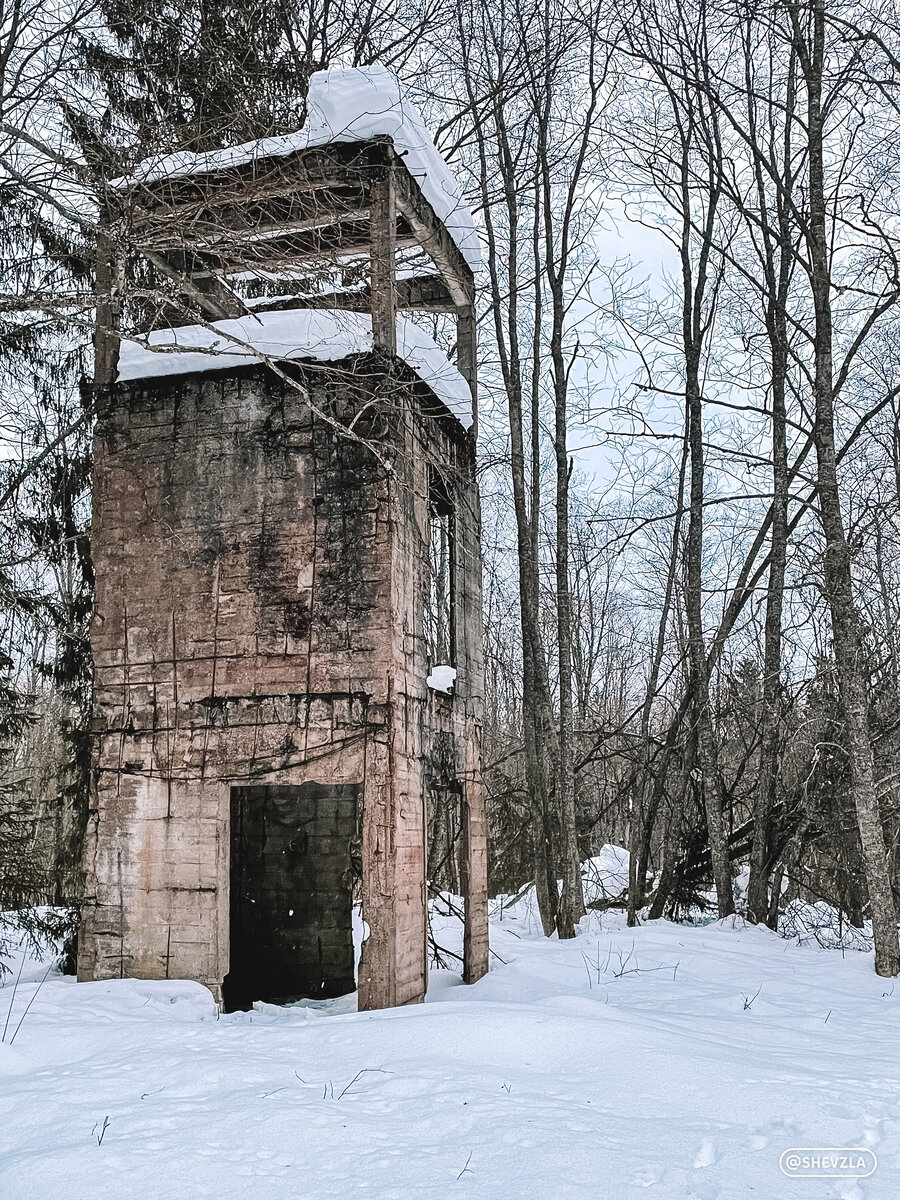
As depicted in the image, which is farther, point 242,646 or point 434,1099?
point 242,646

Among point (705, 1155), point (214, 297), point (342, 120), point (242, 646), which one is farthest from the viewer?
point (214, 297)

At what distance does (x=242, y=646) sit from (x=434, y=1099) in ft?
14.0

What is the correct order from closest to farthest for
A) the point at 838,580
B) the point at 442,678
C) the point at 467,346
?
1. the point at 442,678
2. the point at 838,580
3. the point at 467,346

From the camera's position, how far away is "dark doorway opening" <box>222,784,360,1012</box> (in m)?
11.7

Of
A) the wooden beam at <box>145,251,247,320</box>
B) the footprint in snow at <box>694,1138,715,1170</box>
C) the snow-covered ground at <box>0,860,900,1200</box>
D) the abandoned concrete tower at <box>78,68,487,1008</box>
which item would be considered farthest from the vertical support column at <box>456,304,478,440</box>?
the footprint in snow at <box>694,1138,715,1170</box>

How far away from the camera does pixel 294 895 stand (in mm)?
11820

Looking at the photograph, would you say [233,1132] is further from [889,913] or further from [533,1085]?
[889,913]

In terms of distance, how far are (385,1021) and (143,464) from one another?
16.7 ft

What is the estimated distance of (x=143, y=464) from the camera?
29.4 feet

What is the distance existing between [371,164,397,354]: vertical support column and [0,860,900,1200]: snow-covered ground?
17.5ft

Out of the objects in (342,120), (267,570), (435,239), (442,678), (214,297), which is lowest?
(442,678)

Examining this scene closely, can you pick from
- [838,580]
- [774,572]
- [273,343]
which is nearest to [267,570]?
[273,343]

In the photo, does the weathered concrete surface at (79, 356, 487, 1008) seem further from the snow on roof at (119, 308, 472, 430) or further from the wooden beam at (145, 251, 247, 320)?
the wooden beam at (145, 251, 247, 320)

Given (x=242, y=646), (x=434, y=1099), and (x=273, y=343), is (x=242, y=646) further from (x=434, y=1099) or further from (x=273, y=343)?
(x=434, y=1099)
